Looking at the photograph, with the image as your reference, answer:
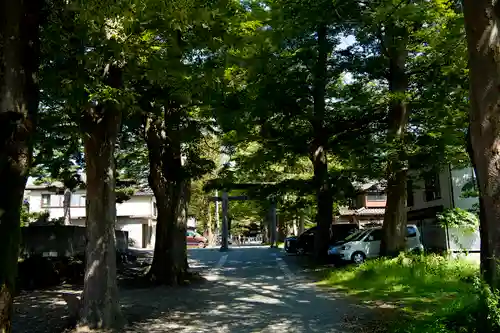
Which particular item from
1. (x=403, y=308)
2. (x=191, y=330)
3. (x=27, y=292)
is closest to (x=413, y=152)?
(x=403, y=308)

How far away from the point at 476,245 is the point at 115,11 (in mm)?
20757

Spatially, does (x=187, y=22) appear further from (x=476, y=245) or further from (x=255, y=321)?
(x=476, y=245)

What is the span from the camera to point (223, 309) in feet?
35.4

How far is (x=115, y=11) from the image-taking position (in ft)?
23.2

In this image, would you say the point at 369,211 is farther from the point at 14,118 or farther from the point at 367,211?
the point at 14,118

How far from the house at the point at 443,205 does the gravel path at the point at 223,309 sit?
906cm

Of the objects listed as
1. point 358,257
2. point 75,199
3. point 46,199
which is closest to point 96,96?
point 358,257

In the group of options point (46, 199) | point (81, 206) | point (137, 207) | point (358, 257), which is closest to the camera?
point (358, 257)

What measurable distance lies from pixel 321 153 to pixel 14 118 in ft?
53.1

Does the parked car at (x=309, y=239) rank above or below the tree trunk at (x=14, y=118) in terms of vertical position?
below

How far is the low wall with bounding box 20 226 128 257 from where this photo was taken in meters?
17.9

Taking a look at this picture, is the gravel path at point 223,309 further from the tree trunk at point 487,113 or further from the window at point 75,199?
the window at point 75,199

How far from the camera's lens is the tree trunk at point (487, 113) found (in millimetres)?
6109

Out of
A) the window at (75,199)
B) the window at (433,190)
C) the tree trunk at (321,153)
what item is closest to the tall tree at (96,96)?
the tree trunk at (321,153)
